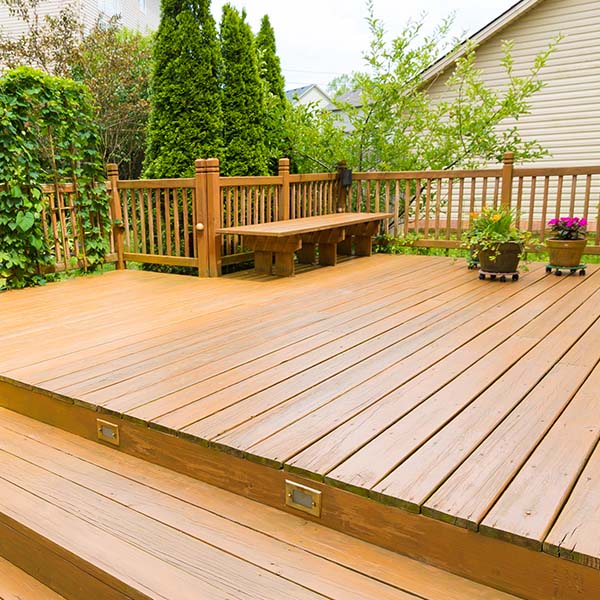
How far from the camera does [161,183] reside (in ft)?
16.7

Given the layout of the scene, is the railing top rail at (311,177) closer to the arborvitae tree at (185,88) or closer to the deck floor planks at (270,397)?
the arborvitae tree at (185,88)

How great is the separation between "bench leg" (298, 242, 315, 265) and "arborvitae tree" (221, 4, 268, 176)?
37.7 inches

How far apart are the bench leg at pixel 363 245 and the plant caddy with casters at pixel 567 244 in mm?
1913

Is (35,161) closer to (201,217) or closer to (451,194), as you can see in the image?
(201,217)

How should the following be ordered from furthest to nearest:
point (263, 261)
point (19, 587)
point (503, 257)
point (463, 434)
→ point (263, 261), point (503, 257), point (463, 434), point (19, 587)

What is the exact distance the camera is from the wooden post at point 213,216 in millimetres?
4832

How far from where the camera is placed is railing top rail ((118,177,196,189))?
4.92 m

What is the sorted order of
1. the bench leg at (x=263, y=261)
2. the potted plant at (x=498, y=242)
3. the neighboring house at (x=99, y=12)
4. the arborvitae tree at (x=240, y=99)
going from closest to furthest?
the potted plant at (x=498, y=242), the bench leg at (x=263, y=261), the arborvitae tree at (x=240, y=99), the neighboring house at (x=99, y=12)

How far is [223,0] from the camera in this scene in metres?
5.84

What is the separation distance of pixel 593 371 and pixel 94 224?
4.28 meters

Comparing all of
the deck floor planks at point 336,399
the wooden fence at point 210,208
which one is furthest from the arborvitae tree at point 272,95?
the deck floor planks at point 336,399

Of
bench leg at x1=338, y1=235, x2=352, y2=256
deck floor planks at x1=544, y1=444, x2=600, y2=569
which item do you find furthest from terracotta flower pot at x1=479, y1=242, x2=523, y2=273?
deck floor planks at x1=544, y1=444, x2=600, y2=569

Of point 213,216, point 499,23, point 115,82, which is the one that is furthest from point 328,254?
point 499,23

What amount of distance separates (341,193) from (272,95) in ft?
4.54
